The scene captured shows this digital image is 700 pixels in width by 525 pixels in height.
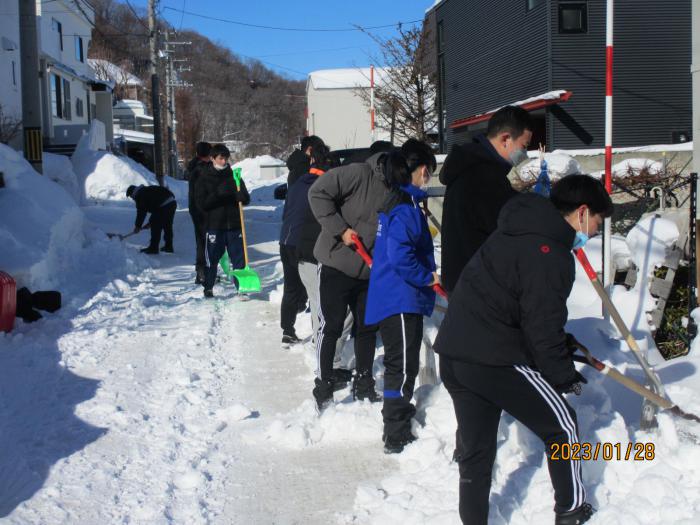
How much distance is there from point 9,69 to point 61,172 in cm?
363

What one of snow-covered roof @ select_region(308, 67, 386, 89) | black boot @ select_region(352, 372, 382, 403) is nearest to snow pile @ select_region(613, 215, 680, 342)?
black boot @ select_region(352, 372, 382, 403)

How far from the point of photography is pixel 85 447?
4.39 meters

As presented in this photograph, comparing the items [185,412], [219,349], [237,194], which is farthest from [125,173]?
[185,412]

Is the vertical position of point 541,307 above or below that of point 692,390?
above

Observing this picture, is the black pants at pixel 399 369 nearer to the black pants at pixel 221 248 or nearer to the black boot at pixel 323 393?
the black boot at pixel 323 393

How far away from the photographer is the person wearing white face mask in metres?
3.66

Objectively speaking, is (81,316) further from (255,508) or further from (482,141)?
(482,141)

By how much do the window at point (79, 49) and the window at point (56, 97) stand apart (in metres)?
4.89

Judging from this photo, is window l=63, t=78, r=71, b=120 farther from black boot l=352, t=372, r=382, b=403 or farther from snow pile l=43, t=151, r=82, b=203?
black boot l=352, t=372, r=382, b=403

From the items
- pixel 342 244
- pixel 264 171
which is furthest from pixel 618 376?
pixel 264 171

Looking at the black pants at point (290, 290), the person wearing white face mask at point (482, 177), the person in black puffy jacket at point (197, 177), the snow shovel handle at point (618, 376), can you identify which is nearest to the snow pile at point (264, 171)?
the person in black puffy jacket at point (197, 177)

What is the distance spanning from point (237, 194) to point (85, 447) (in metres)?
4.42

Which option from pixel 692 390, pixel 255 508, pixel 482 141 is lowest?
pixel 255 508

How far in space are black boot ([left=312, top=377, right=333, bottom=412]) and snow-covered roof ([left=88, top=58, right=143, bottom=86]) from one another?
222 feet
